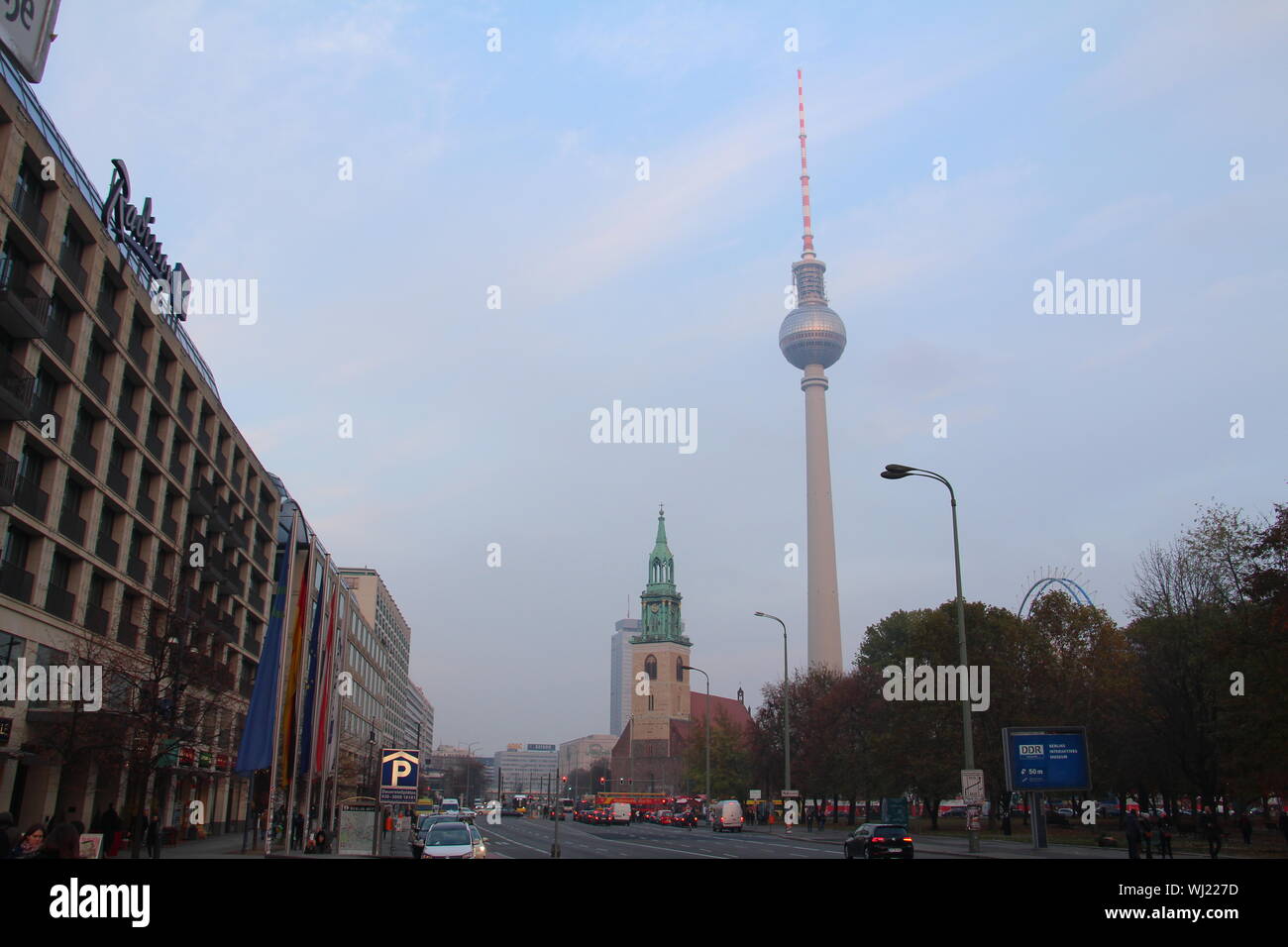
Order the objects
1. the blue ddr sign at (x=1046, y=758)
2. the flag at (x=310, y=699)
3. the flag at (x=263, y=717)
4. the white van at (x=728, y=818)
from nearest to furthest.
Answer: the flag at (x=263, y=717) → the blue ddr sign at (x=1046, y=758) → the flag at (x=310, y=699) → the white van at (x=728, y=818)

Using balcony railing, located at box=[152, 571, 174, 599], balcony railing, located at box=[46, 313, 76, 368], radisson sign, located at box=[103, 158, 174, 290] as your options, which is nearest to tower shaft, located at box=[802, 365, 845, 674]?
balcony railing, located at box=[152, 571, 174, 599]

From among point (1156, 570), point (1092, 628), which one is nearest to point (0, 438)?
point (1156, 570)

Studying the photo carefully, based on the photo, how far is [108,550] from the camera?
42.3m

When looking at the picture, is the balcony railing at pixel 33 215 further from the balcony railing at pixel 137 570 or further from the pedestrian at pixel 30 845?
the pedestrian at pixel 30 845

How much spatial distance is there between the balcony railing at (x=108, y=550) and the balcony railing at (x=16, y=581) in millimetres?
5625

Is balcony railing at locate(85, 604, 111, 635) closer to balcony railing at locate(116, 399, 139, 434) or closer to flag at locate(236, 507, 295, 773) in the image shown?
balcony railing at locate(116, 399, 139, 434)

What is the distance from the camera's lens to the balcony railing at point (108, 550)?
1635 inches

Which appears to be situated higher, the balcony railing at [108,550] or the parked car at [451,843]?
the balcony railing at [108,550]

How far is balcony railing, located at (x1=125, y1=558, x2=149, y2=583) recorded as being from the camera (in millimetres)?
Answer: 44781

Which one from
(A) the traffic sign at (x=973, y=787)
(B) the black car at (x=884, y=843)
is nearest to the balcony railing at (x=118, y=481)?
(B) the black car at (x=884, y=843)

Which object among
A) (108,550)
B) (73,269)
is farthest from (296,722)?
(73,269)

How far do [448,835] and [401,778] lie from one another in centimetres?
235
